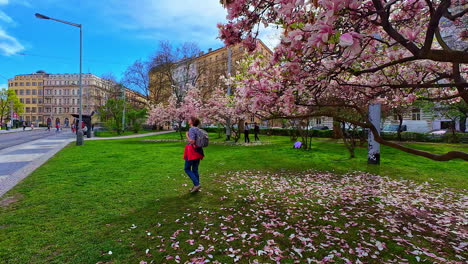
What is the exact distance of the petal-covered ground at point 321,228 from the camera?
2996 mm

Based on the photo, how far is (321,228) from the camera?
3836 mm

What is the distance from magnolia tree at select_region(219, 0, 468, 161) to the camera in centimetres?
200

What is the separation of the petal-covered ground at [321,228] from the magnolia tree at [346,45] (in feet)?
4.48

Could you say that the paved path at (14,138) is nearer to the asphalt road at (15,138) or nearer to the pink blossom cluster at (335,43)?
the asphalt road at (15,138)

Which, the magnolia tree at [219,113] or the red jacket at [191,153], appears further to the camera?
the magnolia tree at [219,113]

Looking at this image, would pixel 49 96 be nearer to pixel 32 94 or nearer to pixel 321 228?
pixel 32 94

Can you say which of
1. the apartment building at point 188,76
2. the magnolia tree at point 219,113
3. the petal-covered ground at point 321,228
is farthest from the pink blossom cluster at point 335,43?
the apartment building at point 188,76

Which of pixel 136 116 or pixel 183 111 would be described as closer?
pixel 183 111

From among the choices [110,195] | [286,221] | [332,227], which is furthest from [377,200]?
[110,195]

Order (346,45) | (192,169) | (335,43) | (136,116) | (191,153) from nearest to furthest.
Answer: (346,45)
(335,43)
(191,153)
(192,169)
(136,116)

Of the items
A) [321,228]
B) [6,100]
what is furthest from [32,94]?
[321,228]

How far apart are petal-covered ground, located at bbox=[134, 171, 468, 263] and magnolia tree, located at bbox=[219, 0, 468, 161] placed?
1.36m

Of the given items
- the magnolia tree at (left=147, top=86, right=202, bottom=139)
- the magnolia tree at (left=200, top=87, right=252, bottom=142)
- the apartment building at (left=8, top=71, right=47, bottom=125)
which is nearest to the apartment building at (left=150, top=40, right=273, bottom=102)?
the magnolia tree at (left=147, top=86, right=202, bottom=139)

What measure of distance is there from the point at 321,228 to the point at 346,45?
3175 mm
